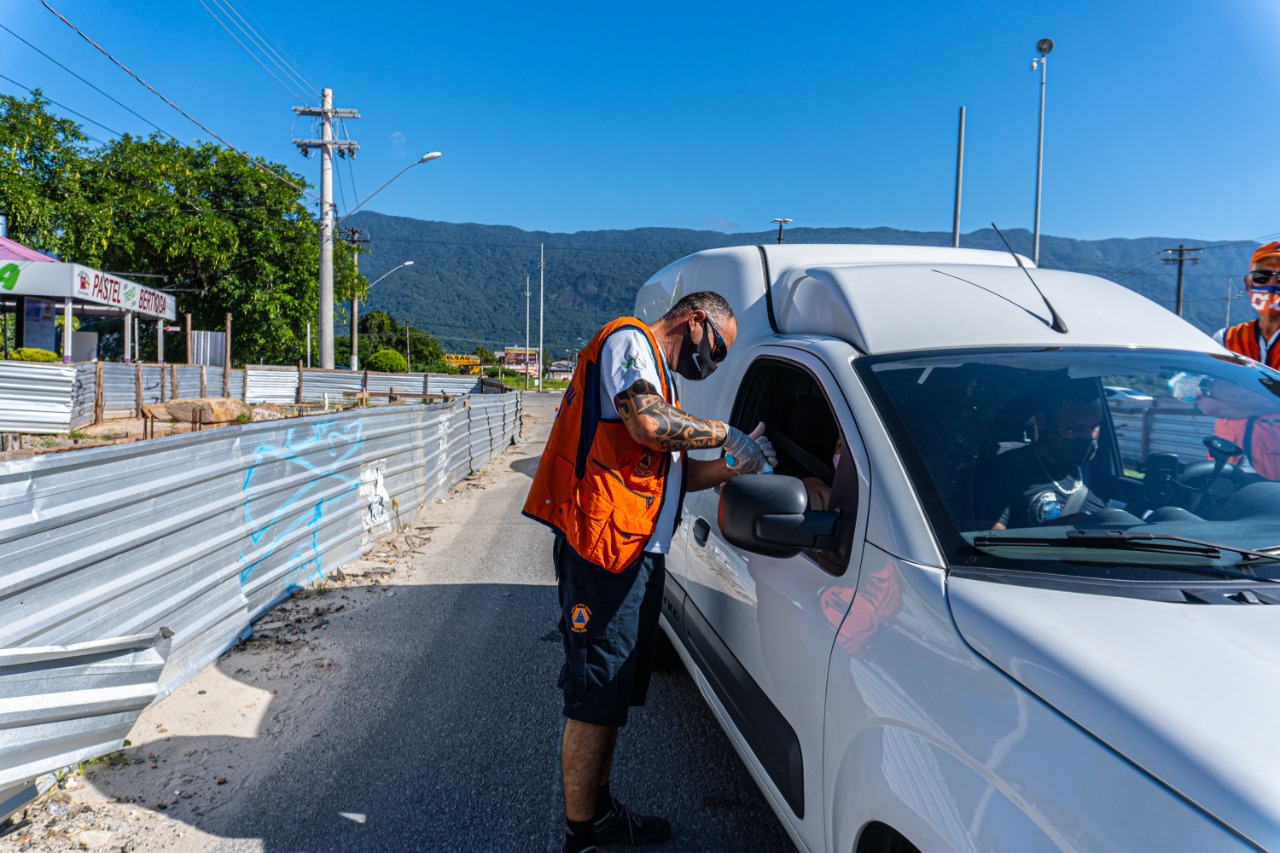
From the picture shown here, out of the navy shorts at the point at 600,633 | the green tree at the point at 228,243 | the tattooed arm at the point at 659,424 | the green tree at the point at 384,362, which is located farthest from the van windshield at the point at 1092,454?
the green tree at the point at 384,362

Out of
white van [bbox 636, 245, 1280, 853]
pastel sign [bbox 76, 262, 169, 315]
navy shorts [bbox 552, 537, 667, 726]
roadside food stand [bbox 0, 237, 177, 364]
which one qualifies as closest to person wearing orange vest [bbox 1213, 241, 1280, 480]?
white van [bbox 636, 245, 1280, 853]

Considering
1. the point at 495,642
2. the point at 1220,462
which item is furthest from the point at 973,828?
the point at 495,642

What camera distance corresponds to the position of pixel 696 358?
2.99 meters

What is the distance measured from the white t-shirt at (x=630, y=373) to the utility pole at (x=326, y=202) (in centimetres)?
2736

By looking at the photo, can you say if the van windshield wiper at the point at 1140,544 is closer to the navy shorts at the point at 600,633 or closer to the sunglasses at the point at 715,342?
the navy shorts at the point at 600,633

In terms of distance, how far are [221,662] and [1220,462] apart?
15.4 feet

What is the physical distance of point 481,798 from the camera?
3273 millimetres

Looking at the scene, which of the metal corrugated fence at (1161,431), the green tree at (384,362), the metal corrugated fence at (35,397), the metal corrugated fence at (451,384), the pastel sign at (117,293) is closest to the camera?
the metal corrugated fence at (1161,431)

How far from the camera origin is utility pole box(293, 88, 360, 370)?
27.8 metres

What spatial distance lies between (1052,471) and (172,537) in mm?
3885

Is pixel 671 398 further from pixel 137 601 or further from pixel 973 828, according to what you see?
pixel 137 601

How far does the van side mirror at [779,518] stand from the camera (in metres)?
2.09

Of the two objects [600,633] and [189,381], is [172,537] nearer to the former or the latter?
[600,633]

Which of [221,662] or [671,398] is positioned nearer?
[671,398]
